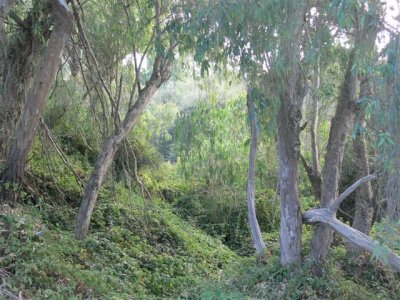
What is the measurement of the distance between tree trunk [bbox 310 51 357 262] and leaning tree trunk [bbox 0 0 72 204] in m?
4.91

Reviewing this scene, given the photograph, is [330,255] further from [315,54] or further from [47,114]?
[47,114]

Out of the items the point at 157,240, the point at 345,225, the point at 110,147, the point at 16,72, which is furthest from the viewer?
the point at 157,240

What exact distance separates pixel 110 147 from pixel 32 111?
6.08 feet

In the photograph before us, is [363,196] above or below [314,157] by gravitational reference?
below

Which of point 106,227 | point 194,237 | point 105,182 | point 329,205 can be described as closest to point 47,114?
point 105,182

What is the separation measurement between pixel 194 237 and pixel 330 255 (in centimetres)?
500

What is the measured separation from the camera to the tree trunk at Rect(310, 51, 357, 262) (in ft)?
30.6

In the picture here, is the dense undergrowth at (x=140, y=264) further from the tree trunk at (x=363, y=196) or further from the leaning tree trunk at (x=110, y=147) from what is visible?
the tree trunk at (x=363, y=196)

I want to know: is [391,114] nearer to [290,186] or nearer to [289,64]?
[289,64]

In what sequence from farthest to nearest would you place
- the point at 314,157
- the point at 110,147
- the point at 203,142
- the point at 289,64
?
the point at 203,142 → the point at 314,157 → the point at 110,147 → the point at 289,64

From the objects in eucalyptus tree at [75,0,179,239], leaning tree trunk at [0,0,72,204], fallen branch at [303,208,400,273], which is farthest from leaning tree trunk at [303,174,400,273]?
leaning tree trunk at [0,0,72,204]

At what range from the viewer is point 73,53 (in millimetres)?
11484

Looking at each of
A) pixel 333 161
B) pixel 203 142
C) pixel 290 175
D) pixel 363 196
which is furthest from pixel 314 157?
pixel 203 142

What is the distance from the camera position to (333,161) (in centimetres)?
959
